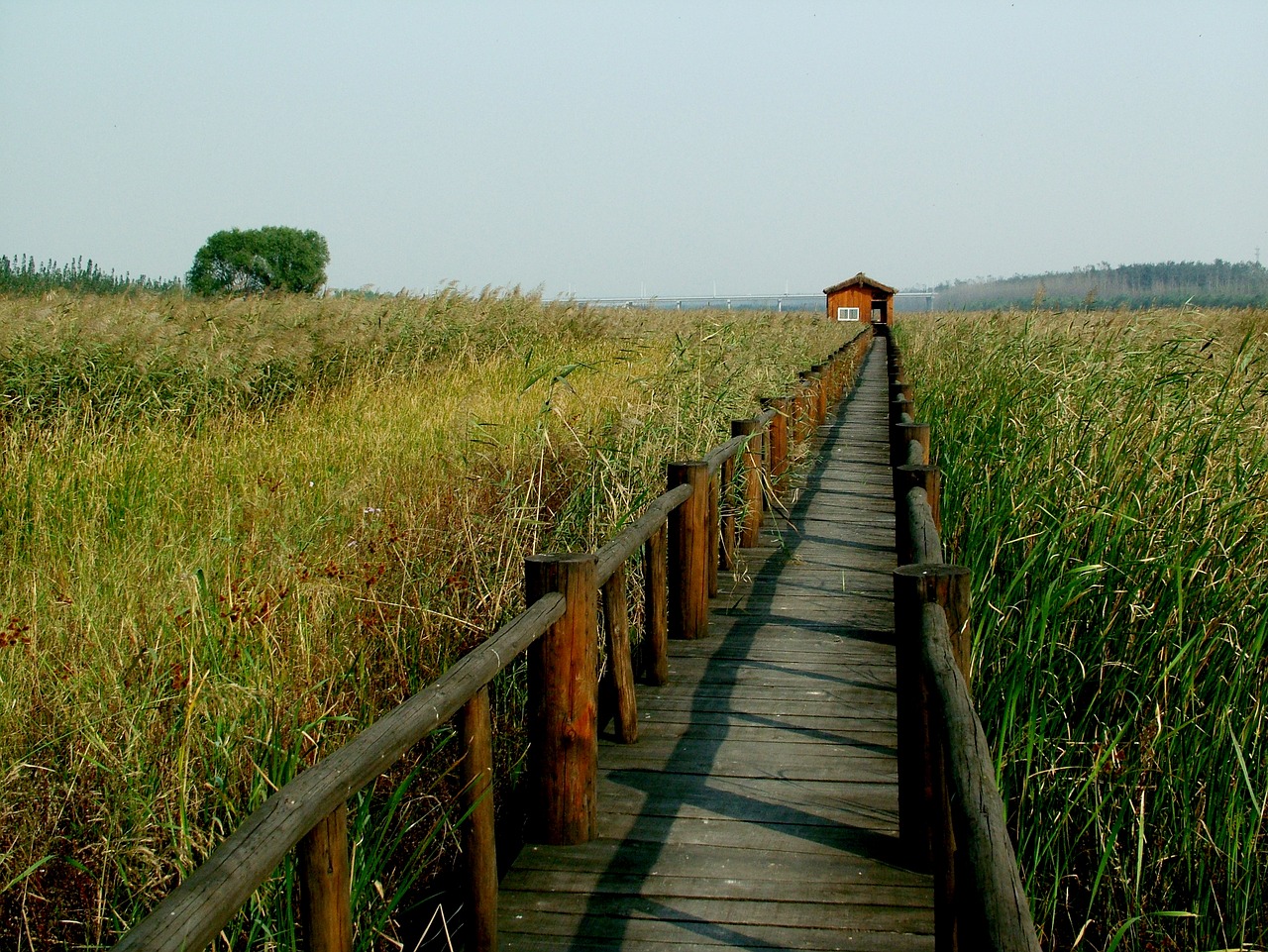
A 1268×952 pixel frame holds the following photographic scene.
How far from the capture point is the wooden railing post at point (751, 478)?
21.5 ft

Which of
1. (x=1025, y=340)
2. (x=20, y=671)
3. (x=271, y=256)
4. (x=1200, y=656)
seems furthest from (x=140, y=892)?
(x=271, y=256)

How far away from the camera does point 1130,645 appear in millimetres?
3604

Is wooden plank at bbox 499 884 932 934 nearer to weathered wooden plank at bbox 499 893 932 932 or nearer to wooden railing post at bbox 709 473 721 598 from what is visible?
weathered wooden plank at bbox 499 893 932 932

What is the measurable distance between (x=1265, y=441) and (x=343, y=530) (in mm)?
4224

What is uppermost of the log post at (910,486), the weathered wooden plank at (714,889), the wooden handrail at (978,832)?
the log post at (910,486)

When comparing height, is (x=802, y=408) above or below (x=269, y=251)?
below

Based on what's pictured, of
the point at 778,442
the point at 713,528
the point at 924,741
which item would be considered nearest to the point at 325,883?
the point at 924,741

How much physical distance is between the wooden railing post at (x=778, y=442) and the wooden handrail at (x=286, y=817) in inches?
205

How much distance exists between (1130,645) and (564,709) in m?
1.80

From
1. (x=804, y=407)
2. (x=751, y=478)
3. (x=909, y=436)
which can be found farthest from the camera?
(x=804, y=407)

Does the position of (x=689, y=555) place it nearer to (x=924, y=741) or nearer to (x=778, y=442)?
(x=924, y=741)

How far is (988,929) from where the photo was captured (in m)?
1.48

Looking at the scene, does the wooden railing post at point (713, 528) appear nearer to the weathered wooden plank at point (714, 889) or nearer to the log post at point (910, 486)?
the log post at point (910, 486)

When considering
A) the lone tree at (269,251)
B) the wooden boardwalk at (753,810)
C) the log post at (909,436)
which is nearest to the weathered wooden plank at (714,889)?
the wooden boardwalk at (753,810)
